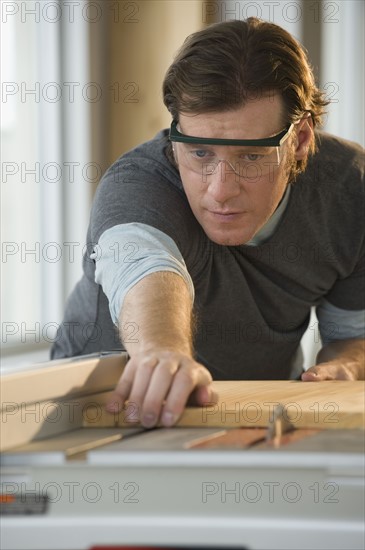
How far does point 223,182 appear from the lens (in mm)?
1435

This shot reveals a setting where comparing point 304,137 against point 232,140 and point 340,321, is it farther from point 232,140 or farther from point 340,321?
point 340,321

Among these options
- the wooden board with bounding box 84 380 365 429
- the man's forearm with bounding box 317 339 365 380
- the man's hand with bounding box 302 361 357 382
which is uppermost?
the wooden board with bounding box 84 380 365 429

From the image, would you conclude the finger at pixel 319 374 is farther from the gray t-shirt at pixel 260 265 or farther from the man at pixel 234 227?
the gray t-shirt at pixel 260 265

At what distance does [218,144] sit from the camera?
4.62ft

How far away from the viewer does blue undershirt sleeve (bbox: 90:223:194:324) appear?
1266 mm

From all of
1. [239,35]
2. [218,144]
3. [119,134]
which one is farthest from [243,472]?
[119,134]

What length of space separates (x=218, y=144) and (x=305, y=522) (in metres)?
0.90

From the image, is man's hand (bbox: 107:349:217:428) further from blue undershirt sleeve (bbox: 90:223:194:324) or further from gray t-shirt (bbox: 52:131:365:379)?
gray t-shirt (bbox: 52:131:365:379)

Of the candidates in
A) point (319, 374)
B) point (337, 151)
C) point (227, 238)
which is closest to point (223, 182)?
point (227, 238)

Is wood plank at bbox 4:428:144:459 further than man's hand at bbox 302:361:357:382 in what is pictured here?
No

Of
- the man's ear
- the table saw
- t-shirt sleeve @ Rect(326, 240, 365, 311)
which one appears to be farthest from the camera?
t-shirt sleeve @ Rect(326, 240, 365, 311)

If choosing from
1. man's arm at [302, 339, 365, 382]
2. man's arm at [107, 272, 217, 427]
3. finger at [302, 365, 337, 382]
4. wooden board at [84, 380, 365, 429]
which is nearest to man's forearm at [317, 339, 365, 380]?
man's arm at [302, 339, 365, 382]

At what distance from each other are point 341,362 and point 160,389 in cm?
89

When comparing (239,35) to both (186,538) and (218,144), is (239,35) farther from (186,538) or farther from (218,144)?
(186,538)
